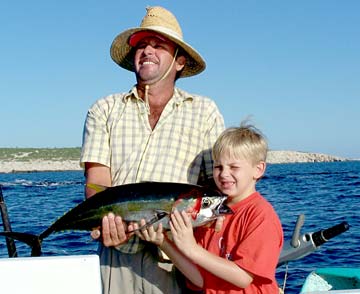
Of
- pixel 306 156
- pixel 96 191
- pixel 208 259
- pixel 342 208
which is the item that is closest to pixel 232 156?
pixel 208 259

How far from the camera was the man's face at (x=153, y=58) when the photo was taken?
4.08 meters

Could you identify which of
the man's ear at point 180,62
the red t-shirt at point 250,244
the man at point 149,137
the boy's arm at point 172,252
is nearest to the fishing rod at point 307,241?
the man at point 149,137

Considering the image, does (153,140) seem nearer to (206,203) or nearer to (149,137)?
(149,137)

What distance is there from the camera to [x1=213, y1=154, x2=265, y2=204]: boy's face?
12.4 feet

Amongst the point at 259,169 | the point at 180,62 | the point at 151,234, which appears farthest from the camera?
the point at 180,62

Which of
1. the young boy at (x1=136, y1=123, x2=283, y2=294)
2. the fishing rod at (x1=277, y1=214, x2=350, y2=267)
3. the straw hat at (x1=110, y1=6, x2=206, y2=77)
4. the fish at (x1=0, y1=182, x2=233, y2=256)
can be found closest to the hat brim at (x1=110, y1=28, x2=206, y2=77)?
the straw hat at (x1=110, y1=6, x2=206, y2=77)

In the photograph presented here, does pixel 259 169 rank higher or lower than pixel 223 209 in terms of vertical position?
higher

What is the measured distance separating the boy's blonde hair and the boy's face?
34 mm

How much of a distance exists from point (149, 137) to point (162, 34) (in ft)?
2.34

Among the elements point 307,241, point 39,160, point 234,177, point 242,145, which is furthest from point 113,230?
point 39,160

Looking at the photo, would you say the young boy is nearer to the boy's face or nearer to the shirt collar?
the boy's face

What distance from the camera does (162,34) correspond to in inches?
161

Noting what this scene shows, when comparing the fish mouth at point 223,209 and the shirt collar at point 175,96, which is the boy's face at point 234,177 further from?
the shirt collar at point 175,96

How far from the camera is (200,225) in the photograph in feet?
12.3
